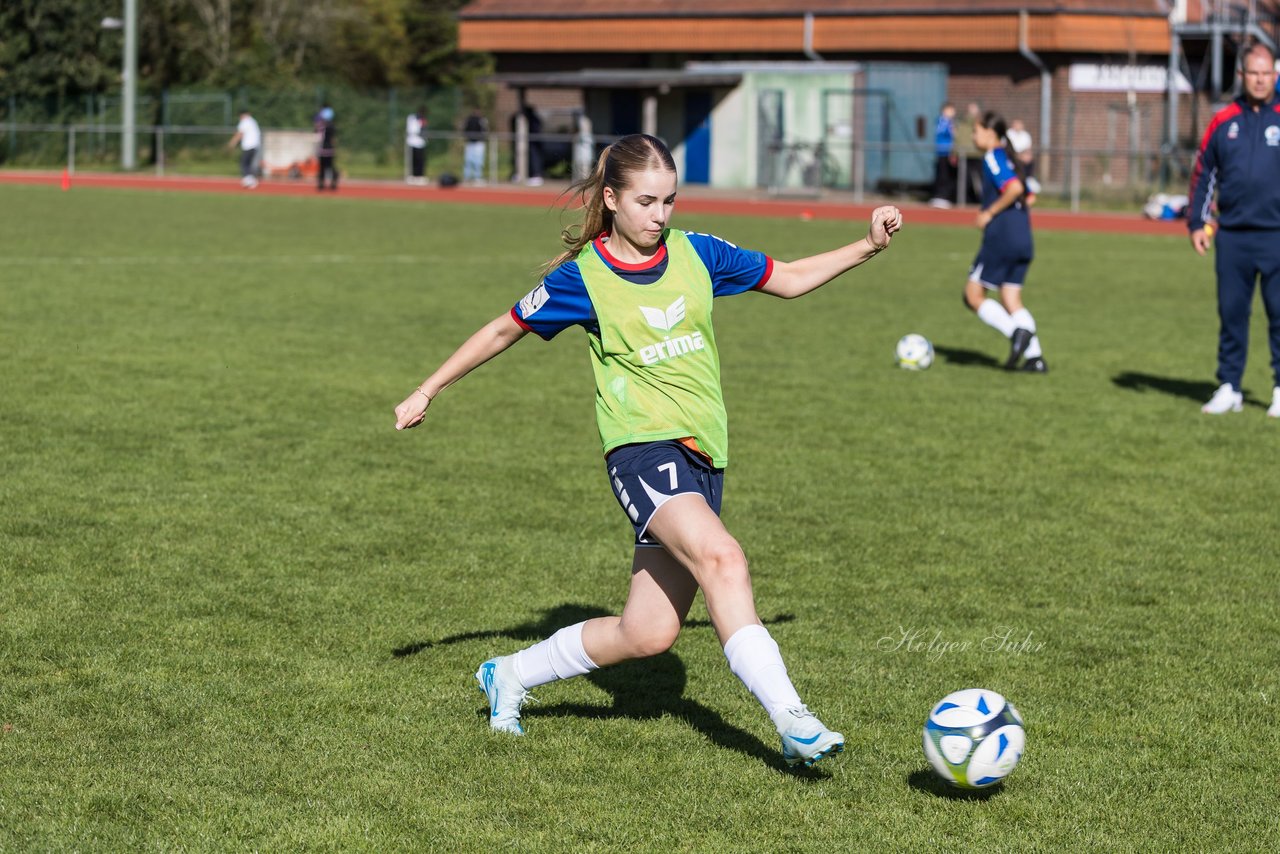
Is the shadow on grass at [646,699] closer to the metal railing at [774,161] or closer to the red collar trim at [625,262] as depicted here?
the red collar trim at [625,262]

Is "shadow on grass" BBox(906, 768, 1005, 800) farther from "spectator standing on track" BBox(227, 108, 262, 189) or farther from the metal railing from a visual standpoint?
"spectator standing on track" BBox(227, 108, 262, 189)

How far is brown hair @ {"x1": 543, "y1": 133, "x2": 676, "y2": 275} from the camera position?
464 centimetres

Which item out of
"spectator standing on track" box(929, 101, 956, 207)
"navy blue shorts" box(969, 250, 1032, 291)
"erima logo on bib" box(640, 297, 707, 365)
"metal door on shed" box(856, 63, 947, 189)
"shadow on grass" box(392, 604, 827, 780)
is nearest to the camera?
"erima logo on bib" box(640, 297, 707, 365)

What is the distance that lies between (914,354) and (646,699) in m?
7.77

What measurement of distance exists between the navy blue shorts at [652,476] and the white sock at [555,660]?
42cm

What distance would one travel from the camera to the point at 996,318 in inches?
513

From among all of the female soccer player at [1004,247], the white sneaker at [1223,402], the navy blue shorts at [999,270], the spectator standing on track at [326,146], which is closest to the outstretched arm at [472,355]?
the white sneaker at [1223,402]

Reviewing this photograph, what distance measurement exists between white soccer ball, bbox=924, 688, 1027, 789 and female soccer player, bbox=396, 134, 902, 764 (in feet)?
1.40

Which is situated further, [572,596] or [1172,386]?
[1172,386]

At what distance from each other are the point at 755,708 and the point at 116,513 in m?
3.67

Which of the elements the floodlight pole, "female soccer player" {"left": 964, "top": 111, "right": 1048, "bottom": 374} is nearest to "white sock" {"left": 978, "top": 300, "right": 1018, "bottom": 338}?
"female soccer player" {"left": 964, "top": 111, "right": 1048, "bottom": 374}

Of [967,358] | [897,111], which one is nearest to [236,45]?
[897,111]

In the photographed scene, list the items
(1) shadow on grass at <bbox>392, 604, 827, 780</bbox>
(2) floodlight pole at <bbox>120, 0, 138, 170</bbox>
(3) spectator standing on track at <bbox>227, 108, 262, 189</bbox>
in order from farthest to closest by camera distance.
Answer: (2) floodlight pole at <bbox>120, 0, 138, 170</bbox>, (3) spectator standing on track at <bbox>227, 108, 262, 189</bbox>, (1) shadow on grass at <bbox>392, 604, 827, 780</bbox>

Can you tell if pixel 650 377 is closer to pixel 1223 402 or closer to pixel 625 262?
pixel 625 262
